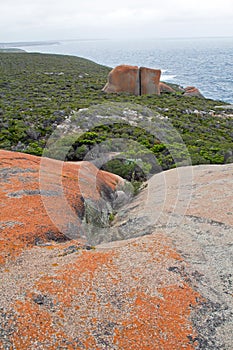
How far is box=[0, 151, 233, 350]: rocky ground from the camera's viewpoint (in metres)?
3.28

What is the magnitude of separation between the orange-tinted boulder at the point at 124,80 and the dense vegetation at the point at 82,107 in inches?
78.3

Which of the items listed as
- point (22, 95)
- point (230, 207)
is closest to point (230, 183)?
point (230, 207)

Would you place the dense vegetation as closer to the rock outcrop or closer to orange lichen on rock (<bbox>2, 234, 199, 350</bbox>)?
the rock outcrop

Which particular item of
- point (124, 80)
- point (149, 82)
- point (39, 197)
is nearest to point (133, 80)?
point (124, 80)

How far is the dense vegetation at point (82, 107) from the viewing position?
18953 millimetres

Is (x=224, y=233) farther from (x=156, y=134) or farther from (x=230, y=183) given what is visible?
(x=156, y=134)

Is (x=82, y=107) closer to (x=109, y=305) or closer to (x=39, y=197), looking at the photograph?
Result: (x=39, y=197)

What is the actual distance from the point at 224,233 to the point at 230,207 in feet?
3.04

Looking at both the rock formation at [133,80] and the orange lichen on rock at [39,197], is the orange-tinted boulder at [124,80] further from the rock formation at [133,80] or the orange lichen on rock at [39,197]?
the orange lichen on rock at [39,197]

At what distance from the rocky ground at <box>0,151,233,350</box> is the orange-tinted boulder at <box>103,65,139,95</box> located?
34.4 meters

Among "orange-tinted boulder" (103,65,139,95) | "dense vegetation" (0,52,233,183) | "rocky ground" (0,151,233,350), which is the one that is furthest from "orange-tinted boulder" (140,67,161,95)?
"rocky ground" (0,151,233,350)

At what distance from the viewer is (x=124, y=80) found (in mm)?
39906

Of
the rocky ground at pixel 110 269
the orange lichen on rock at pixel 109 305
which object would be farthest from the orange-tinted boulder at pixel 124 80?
the orange lichen on rock at pixel 109 305

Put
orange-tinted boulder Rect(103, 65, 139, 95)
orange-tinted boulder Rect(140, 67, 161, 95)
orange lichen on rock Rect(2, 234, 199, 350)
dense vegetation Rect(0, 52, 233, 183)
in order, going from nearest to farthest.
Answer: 1. orange lichen on rock Rect(2, 234, 199, 350)
2. dense vegetation Rect(0, 52, 233, 183)
3. orange-tinted boulder Rect(103, 65, 139, 95)
4. orange-tinted boulder Rect(140, 67, 161, 95)
